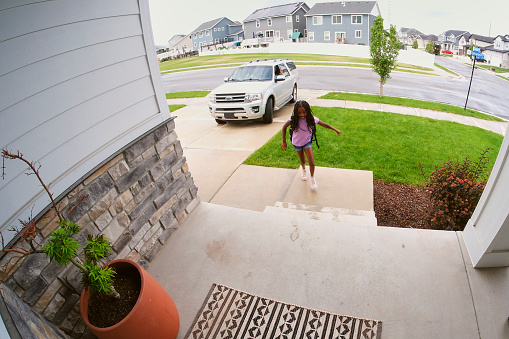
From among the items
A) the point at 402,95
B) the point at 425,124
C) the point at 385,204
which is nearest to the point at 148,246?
the point at 385,204

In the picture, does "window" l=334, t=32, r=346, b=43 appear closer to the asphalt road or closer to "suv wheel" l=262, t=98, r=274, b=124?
the asphalt road

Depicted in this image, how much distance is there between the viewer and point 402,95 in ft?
54.0

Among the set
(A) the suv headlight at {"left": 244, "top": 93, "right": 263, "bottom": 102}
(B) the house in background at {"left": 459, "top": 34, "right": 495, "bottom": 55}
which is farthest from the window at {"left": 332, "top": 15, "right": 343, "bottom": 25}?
(A) the suv headlight at {"left": 244, "top": 93, "right": 263, "bottom": 102}

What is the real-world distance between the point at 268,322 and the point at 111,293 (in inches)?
56.3

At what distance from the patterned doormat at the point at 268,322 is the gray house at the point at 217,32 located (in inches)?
2749

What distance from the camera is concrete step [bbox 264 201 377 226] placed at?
429 centimetres

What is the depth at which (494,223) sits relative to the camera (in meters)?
2.74

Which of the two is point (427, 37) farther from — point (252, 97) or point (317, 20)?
point (252, 97)

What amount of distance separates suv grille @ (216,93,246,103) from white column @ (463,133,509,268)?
700cm

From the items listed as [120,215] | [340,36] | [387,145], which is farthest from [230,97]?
[340,36]

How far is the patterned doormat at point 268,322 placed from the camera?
265 cm

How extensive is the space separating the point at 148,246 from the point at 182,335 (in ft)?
3.94

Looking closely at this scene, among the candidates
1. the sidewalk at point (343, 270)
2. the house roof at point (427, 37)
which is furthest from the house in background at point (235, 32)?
the sidewalk at point (343, 270)

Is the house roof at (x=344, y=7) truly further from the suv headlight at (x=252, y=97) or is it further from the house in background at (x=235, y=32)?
the suv headlight at (x=252, y=97)
